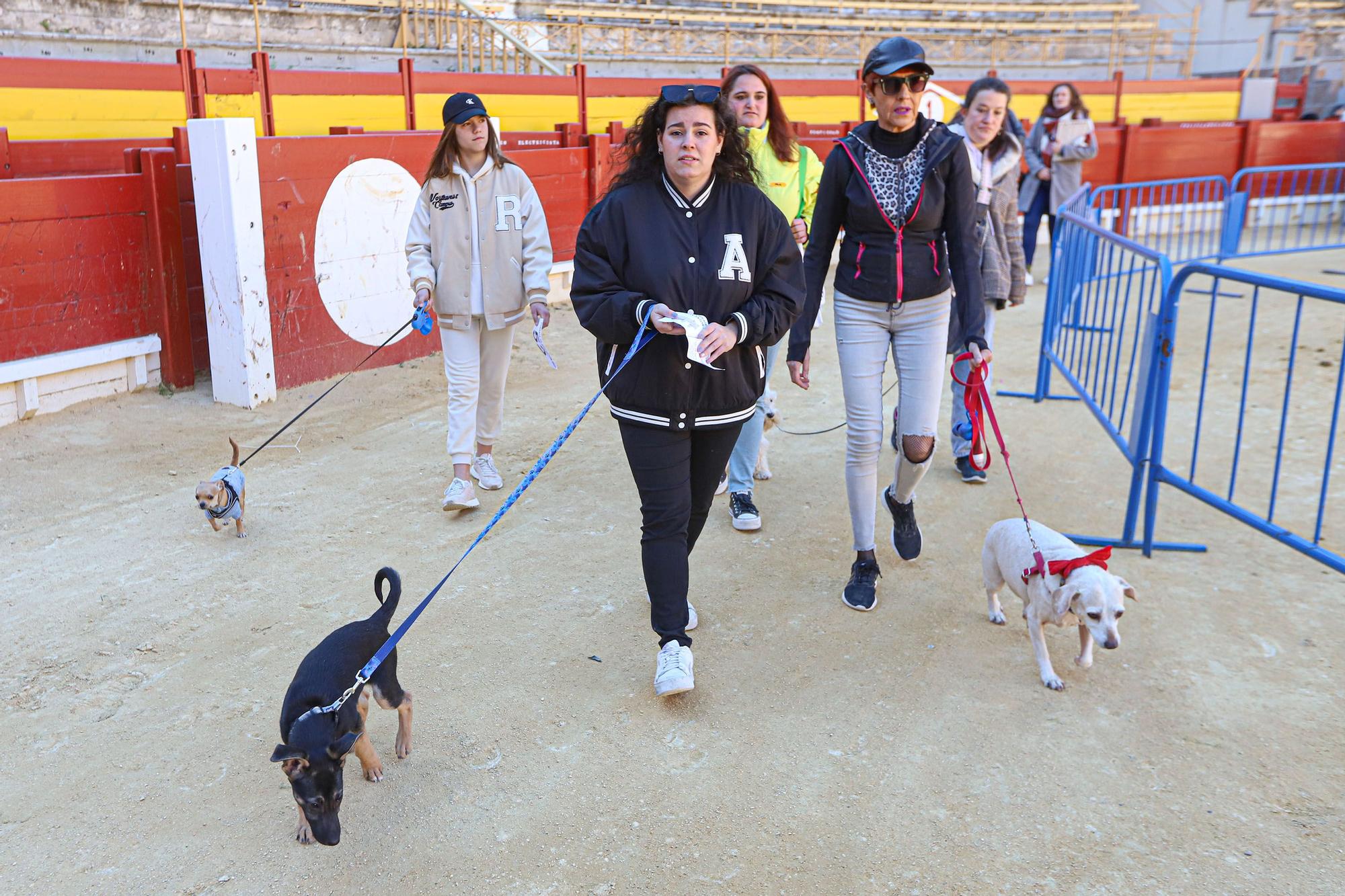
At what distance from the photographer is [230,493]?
4230 mm

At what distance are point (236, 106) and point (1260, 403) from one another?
9023 mm

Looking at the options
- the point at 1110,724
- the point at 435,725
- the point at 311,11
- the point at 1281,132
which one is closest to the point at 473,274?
the point at 435,725

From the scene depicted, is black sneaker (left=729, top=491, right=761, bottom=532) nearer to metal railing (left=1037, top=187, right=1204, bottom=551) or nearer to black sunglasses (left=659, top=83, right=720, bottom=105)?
metal railing (left=1037, top=187, right=1204, bottom=551)

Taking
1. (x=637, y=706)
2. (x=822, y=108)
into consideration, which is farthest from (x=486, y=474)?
(x=822, y=108)

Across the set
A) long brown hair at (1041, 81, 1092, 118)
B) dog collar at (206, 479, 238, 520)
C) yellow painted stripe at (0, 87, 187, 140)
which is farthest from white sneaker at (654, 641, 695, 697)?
long brown hair at (1041, 81, 1092, 118)

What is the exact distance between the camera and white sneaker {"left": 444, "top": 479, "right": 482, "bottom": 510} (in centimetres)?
462

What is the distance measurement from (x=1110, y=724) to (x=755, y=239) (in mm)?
1722

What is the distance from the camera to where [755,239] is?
302cm

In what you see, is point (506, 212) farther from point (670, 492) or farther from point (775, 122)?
point (670, 492)

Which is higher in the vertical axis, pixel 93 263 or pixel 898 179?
pixel 898 179

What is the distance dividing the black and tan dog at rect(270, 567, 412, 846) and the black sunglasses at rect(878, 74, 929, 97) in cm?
211

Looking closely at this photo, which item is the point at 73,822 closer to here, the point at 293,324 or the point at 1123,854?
the point at 1123,854

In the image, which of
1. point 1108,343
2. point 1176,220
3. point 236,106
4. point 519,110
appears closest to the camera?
point 1108,343

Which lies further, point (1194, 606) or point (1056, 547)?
point (1194, 606)
